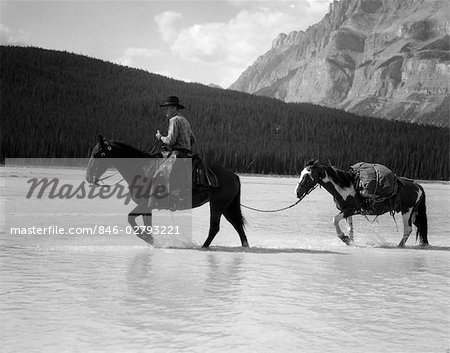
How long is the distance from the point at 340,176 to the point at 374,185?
0.80 metres

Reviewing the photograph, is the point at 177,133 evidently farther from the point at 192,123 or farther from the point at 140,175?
the point at 192,123

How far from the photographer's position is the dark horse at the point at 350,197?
13.7 m

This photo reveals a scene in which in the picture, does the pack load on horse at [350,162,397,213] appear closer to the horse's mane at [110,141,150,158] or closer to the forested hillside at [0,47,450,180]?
the horse's mane at [110,141,150,158]

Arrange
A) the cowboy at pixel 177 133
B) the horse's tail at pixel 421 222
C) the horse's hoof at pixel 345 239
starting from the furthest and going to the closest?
the horse's tail at pixel 421 222 → the horse's hoof at pixel 345 239 → the cowboy at pixel 177 133

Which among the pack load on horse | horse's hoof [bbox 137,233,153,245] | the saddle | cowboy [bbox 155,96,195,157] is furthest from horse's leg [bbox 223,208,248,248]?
the pack load on horse

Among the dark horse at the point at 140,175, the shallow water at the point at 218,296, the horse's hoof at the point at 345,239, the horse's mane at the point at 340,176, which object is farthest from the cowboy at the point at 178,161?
the horse's hoof at the point at 345,239

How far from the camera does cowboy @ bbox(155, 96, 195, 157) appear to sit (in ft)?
38.4

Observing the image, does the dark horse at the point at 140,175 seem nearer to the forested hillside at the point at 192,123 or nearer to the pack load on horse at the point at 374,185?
the pack load on horse at the point at 374,185

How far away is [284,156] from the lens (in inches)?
4503

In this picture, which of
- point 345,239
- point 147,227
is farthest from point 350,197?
point 147,227

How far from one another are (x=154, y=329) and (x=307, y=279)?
3.64 metres

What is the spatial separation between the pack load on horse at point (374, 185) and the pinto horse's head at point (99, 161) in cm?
581

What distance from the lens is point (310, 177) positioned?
13.7 meters

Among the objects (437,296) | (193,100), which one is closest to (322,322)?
(437,296)
